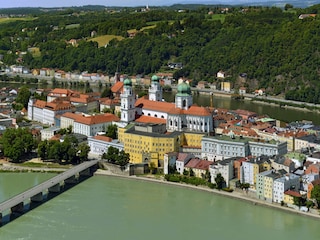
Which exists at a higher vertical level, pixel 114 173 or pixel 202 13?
pixel 202 13

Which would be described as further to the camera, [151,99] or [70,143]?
[151,99]

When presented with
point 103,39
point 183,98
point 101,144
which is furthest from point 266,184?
point 103,39

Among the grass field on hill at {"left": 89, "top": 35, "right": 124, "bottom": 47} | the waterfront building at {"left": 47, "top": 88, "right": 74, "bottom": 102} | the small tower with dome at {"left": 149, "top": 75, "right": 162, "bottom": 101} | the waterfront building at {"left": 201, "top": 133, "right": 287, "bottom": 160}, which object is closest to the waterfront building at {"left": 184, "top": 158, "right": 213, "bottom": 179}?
the waterfront building at {"left": 201, "top": 133, "right": 287, "bottom": 160}

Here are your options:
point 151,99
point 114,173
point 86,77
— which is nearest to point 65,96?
point 151,99

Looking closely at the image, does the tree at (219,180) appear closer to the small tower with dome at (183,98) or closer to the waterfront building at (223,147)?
the waterfront building at (223,147)

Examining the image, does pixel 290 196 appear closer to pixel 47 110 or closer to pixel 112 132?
pixel 112 132

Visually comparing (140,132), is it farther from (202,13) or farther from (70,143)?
(202,13)

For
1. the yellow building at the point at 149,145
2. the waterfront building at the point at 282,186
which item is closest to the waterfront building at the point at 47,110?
the yellow building at the point at 149,145

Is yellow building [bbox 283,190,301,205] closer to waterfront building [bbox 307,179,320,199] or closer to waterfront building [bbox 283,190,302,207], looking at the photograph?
waterfront building [bbox 283,190,302,207]
